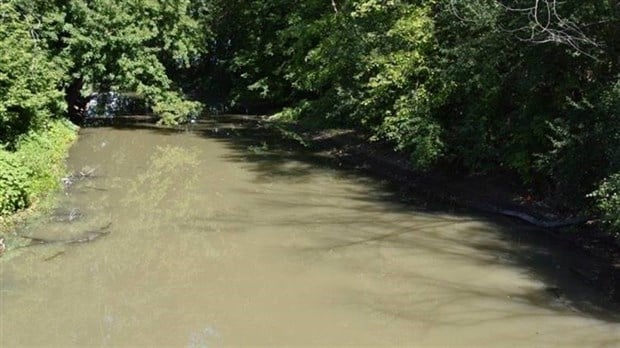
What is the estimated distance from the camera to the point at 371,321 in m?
7.43

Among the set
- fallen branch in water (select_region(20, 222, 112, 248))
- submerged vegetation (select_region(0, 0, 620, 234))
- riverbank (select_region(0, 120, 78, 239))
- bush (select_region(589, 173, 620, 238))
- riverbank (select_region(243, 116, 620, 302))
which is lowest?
fallen branch in water (select_region(20, 222, 112, 248))

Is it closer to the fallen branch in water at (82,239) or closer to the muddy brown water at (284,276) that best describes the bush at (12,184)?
the muddy brown water at (284,276)

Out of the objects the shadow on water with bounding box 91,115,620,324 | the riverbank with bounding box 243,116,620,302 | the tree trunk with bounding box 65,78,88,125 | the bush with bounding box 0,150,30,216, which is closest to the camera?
the shadow on water with bounding box 91,115,620,324

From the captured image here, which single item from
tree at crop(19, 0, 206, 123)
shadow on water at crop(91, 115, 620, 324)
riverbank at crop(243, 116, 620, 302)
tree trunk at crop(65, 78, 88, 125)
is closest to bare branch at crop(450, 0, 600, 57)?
riverbank at crop(243, 116, 620, 302)

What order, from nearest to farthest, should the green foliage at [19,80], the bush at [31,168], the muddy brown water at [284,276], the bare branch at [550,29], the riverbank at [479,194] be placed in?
the muddy brown water at [284,276]
the riverbank at [479,194]
the bare branch at [550,29]
the bush at [31,168]
the green foliage at [19,80]

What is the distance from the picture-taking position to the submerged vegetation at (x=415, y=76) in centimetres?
1045

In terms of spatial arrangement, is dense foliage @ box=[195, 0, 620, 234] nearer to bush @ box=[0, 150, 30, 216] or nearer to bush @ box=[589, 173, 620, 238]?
bush @ box=[589, 173, 620, 238]

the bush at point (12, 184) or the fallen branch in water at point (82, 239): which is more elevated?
the bush at point (12, 184)

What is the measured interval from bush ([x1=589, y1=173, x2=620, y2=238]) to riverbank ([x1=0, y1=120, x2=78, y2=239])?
335 inches

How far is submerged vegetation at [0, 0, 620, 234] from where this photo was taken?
10445 millimetres

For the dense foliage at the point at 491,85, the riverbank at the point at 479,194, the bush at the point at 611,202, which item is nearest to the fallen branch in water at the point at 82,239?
the riverbank at the point at 479,194

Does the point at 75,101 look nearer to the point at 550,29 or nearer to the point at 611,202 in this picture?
the point at 550,29

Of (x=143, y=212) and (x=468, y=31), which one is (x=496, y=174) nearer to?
(x=468, y=31)

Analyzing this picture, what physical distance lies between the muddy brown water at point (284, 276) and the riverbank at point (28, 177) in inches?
13.9
